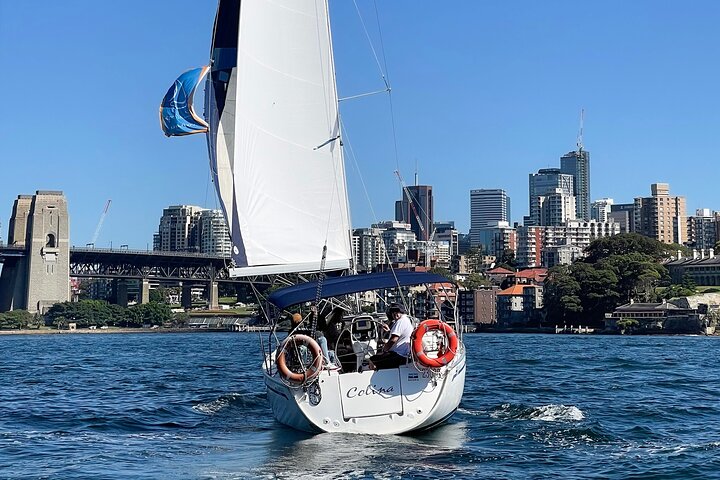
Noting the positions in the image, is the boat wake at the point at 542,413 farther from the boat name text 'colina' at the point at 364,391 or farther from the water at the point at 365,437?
the boat name text 'colina' at the point at 364,391

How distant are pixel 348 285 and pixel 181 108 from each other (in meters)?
7.44

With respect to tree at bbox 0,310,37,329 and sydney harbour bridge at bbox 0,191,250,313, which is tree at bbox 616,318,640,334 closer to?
sydney harbour bridge at bbox 0,191,250,313

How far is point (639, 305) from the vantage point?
344ft

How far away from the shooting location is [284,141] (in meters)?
19.7

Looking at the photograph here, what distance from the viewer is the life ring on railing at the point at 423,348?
15.8m

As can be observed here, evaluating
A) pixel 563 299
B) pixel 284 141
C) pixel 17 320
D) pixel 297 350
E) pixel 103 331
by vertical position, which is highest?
pixel 563 299

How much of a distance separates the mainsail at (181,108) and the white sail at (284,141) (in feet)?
10.8

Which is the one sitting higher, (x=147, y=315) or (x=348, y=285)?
(x=147, y=315)

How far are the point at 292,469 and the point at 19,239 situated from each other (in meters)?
130

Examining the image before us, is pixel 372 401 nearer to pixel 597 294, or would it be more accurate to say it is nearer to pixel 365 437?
pixel 365 437

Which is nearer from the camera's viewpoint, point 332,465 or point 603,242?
point 332,465

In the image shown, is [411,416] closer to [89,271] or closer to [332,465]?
[332,465]

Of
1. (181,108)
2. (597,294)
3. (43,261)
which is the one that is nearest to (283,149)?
(181,108)

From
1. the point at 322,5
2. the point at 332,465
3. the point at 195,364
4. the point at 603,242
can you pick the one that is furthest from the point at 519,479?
the point at 603,242
